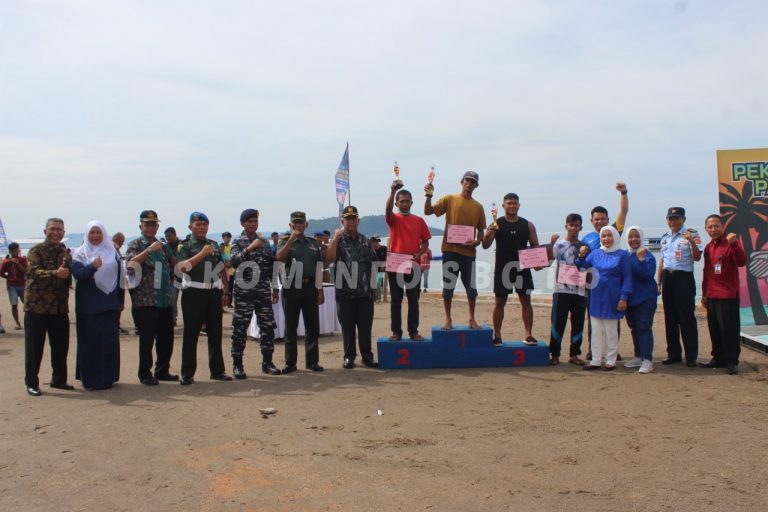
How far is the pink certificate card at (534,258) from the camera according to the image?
771 cm

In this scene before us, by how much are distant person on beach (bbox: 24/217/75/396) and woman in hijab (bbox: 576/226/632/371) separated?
20.0ft

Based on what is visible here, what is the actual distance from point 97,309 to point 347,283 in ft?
9.67

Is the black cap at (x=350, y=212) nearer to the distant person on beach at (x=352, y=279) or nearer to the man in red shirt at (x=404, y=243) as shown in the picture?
the distant person on beach at (x=352, y=279)

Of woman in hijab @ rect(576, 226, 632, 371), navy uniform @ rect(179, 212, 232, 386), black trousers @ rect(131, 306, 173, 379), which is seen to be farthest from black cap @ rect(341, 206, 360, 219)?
woman in hijab @ rect(576, 226, 632, 371)

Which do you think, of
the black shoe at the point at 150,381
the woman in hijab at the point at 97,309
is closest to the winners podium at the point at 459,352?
the black shoe at the point at 150,381

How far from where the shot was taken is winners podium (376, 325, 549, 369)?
8.04 meters

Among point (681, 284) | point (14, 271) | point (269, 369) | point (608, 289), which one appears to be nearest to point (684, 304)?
point (681, 284)

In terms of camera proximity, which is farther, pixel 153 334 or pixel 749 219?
pixel 749 219

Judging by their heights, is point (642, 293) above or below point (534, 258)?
below

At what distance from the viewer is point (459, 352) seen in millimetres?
8078

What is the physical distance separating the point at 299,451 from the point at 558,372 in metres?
3.98

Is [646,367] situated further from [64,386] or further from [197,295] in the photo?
[64,386]

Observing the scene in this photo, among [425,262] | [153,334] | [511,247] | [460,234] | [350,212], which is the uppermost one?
[350,212]

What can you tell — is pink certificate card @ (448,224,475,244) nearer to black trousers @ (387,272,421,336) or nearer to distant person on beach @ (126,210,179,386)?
black trousers @ (387,272,421,336)
